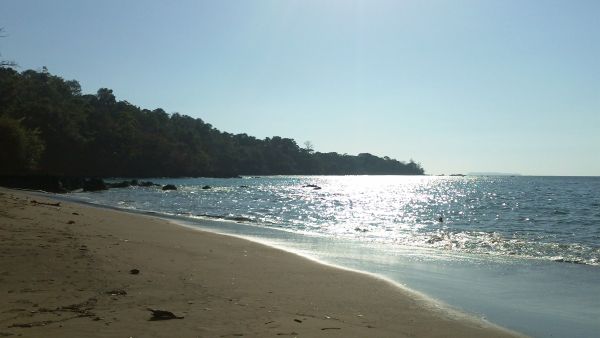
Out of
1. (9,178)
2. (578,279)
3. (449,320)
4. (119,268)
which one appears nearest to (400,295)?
(449,320)

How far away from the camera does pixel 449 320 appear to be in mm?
7676

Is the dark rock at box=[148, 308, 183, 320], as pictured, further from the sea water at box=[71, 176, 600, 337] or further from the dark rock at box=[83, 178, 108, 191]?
the dark rock at box=[83, 178, 108, 191]

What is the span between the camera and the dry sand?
5.98m

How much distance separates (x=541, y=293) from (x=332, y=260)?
5.68 m

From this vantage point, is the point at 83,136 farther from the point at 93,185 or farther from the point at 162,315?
the point at 162,315

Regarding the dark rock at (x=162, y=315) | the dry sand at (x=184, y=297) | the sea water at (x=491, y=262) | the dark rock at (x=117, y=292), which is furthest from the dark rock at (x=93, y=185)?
the dark rock at (x=162, y=315)

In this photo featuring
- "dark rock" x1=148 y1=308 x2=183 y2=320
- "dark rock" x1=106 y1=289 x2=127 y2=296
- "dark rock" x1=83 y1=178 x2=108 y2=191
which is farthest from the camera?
"dark rock" x1=83 y1=178 x2=108 y2=191

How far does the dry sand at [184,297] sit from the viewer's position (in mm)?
5980

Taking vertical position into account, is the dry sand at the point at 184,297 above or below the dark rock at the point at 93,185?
above

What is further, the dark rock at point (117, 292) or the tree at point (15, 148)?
the tree at point (15, 148)

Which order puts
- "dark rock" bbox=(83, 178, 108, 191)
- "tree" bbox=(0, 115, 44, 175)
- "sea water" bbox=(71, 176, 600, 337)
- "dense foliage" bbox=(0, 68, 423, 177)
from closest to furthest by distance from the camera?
"sea water" bbox=(71, 176, 600, 337) → "tree" bbox=(0, 115, 44, 175) → "dense foliage" bbox=(0, 68, 423, 177) → "dark rock" bbox=(83, 178, 108, 191)

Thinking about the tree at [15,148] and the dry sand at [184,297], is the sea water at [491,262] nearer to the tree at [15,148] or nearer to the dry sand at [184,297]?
the dry sand at [184,297]

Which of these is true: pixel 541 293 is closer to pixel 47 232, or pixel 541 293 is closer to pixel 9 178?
pixel 47 232

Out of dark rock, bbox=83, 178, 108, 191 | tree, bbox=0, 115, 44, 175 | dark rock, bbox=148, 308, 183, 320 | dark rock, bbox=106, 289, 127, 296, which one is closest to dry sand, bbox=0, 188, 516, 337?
dark rock, bbox=106, 289, 127, 296
